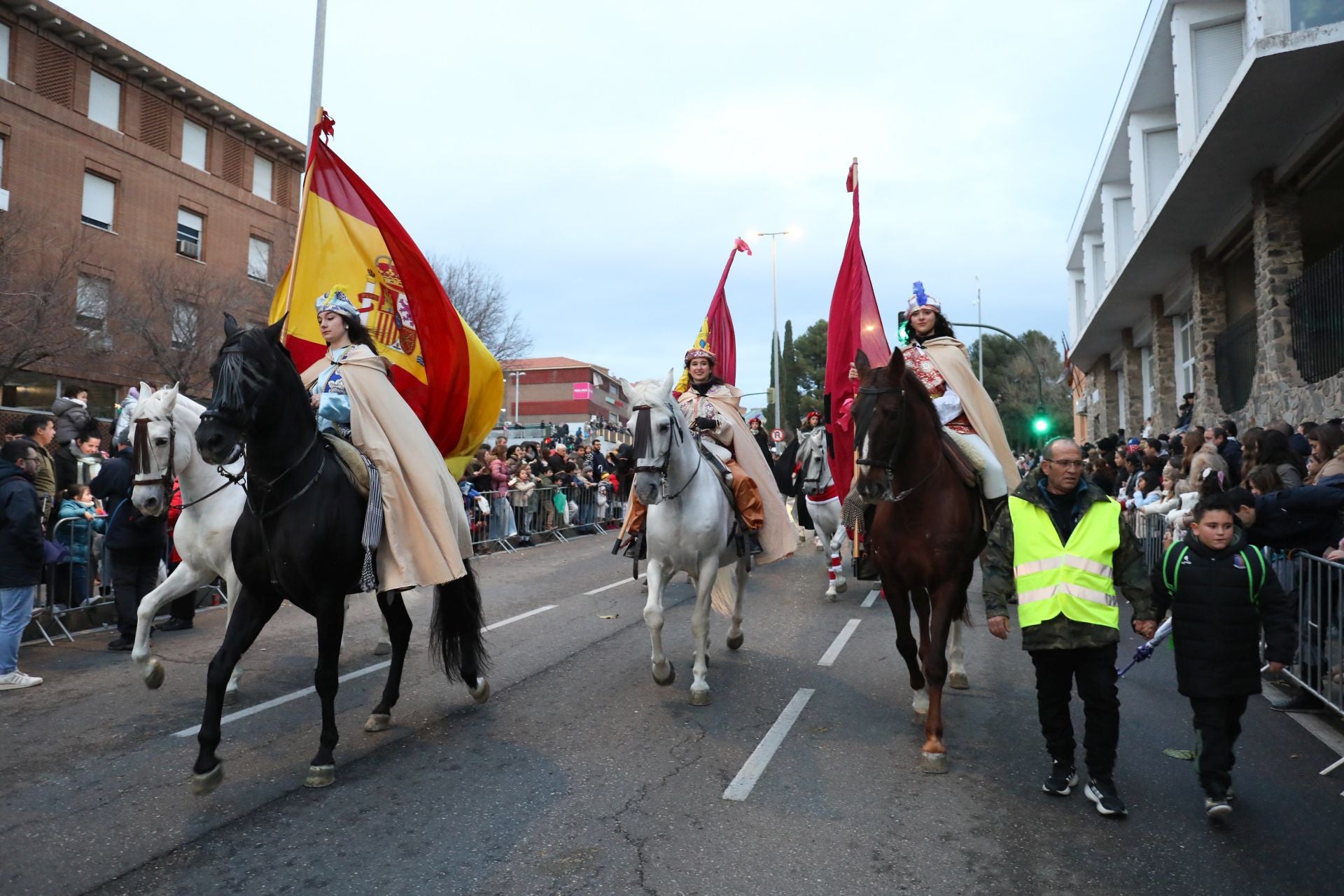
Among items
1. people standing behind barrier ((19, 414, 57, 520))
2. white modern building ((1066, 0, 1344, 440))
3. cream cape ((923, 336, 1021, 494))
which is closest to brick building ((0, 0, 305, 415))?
people standing behind barrier ((19, 414, 57, 520))

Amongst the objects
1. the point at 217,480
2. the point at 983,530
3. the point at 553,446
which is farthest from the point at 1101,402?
the point at 217,480

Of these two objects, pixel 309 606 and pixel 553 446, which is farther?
pixel 553 446

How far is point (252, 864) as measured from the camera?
376 cm

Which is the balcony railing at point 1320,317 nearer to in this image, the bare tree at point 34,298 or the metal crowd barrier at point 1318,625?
the metal crowd barrier at point 1318,625

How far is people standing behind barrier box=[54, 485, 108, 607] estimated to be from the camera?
9.02 metres

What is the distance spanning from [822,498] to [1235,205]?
410 inches

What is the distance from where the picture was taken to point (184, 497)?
22.9ft

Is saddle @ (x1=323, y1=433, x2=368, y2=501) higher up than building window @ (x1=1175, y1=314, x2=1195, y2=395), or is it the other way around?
building window @ (x1=1175, y1=314, x2=1195, y2=395)

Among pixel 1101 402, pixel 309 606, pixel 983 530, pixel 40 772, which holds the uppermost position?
pixel 1101 402

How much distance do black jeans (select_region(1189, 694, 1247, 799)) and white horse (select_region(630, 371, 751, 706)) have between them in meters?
3.06

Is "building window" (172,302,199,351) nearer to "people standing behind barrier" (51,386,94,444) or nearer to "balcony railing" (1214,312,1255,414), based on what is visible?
"people standing behind barrier" (51,386,94,444)

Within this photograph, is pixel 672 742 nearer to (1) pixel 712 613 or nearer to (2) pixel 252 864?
(2) pixel 252 864

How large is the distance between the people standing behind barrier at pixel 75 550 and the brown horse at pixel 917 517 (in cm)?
801

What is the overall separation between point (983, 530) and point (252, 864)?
15.2 ft
